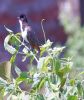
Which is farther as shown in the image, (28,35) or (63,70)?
(28,35)

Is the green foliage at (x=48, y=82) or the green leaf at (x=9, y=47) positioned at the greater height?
the green leaf at (x=9, y=47)

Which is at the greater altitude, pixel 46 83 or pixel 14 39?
pixel 14 39

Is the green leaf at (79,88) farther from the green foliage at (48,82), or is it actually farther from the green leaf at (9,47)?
the green leaf at (9,47)

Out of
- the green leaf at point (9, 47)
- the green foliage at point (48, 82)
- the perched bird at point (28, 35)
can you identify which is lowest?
the green foliage at point (48, 82)

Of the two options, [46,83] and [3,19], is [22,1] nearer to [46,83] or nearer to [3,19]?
[3,19]

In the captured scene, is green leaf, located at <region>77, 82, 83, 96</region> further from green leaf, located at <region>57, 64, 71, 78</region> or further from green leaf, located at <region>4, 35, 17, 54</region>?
green leaf, located at <region>4, 35, 17, 54</region>

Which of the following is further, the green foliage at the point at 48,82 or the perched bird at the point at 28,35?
the perched bird at the point at 28,35

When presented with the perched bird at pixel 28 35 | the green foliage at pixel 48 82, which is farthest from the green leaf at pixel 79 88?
the perched bird at pixel 28 35

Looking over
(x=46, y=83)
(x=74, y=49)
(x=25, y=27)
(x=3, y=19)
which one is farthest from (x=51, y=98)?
(x=3, y=19)

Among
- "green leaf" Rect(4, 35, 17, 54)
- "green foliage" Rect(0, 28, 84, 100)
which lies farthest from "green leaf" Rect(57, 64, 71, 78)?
"green leaf" Rect(4, 35, 17, 54)

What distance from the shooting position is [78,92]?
188 centimetres

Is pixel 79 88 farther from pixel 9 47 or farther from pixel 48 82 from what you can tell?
pixel 9 47

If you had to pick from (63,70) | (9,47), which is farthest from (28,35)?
(63,70)

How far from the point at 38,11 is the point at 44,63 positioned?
938 centimetres
